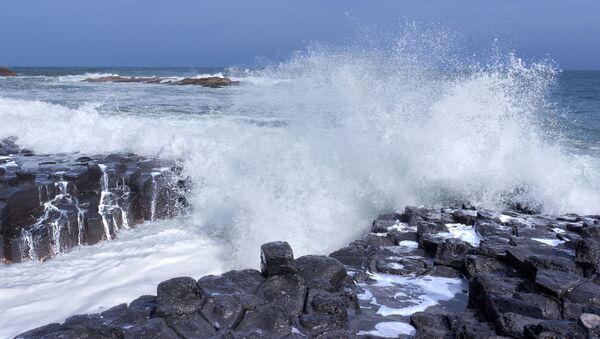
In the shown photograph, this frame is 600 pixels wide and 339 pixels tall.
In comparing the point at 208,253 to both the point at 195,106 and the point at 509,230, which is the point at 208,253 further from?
the point at 195,106

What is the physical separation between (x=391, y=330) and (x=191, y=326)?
4.96 feet

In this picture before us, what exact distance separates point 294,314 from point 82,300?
2535 millimetres

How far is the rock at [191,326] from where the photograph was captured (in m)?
3.55

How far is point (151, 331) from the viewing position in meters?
3.47

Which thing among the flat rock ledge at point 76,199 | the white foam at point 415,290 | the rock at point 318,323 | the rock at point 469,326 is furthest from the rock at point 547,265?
the flat rock ledge at point 76,199

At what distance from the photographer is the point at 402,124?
8.89 m

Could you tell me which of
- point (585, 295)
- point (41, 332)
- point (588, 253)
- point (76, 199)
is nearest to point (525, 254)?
point (588, 253)

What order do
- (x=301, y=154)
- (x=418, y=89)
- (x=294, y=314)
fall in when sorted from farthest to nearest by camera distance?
(x=418, y=89), (x=301, y=154), (x=294, y=314)

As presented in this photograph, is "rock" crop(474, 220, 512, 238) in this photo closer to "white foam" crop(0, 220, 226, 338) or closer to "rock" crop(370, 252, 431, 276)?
"rock" crop(370, 252, 431, 276)

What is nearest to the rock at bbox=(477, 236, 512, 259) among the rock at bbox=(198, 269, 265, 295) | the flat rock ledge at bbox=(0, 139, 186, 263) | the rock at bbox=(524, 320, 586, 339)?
the rock at bbox=(524, 320, 586, 339)

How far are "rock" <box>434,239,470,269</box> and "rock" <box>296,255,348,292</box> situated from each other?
117 centimetres

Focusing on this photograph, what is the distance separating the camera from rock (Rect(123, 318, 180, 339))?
11.2 ft

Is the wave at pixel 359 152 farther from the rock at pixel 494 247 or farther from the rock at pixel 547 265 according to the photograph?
the rock at pixel 547 265

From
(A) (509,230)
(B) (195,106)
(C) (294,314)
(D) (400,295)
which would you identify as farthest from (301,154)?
(B) (195,106)
